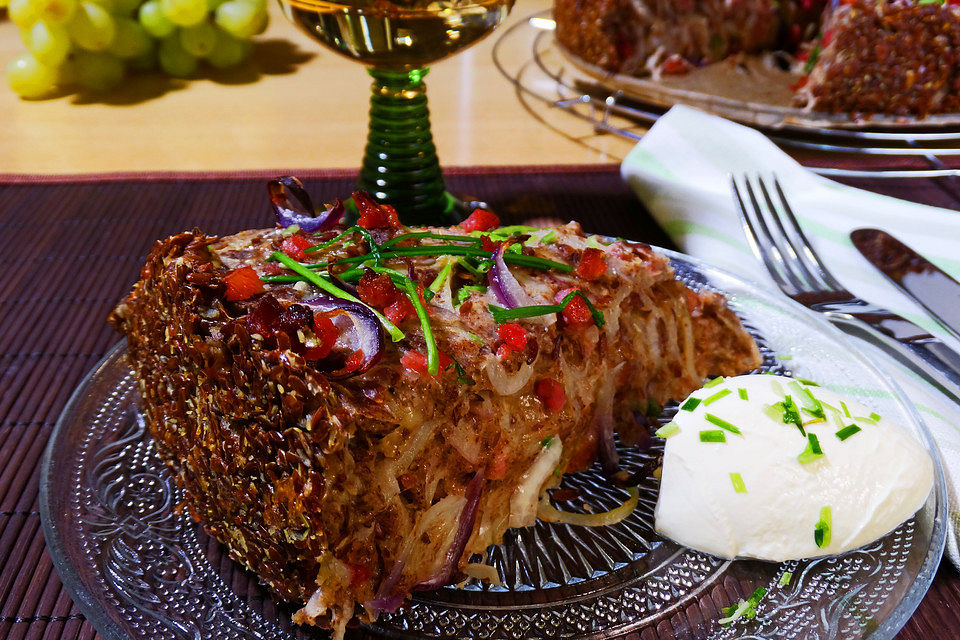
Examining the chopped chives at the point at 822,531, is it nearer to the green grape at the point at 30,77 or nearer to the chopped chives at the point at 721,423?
the chopped chives at the point at 721,423

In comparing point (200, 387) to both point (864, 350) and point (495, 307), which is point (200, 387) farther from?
point (864, 350)

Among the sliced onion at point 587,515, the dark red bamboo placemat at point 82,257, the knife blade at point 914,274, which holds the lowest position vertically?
the dark red bamboo placemat at point 82,257

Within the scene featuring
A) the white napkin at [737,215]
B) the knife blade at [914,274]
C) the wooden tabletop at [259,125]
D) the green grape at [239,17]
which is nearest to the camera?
the knife blade at [914,274]

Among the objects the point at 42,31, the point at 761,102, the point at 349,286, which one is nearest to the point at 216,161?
the point at 42,31

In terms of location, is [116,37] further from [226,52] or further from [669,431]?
[669,431]

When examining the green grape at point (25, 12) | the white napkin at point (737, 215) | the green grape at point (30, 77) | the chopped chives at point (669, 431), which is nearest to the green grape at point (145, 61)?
the green grape at point (30, 77)

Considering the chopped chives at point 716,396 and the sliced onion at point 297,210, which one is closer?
the chopped chives at point 716,396

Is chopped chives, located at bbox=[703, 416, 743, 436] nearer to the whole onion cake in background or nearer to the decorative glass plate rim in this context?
the whole onion cake in background

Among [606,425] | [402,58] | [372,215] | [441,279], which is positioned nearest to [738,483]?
[606,425]
